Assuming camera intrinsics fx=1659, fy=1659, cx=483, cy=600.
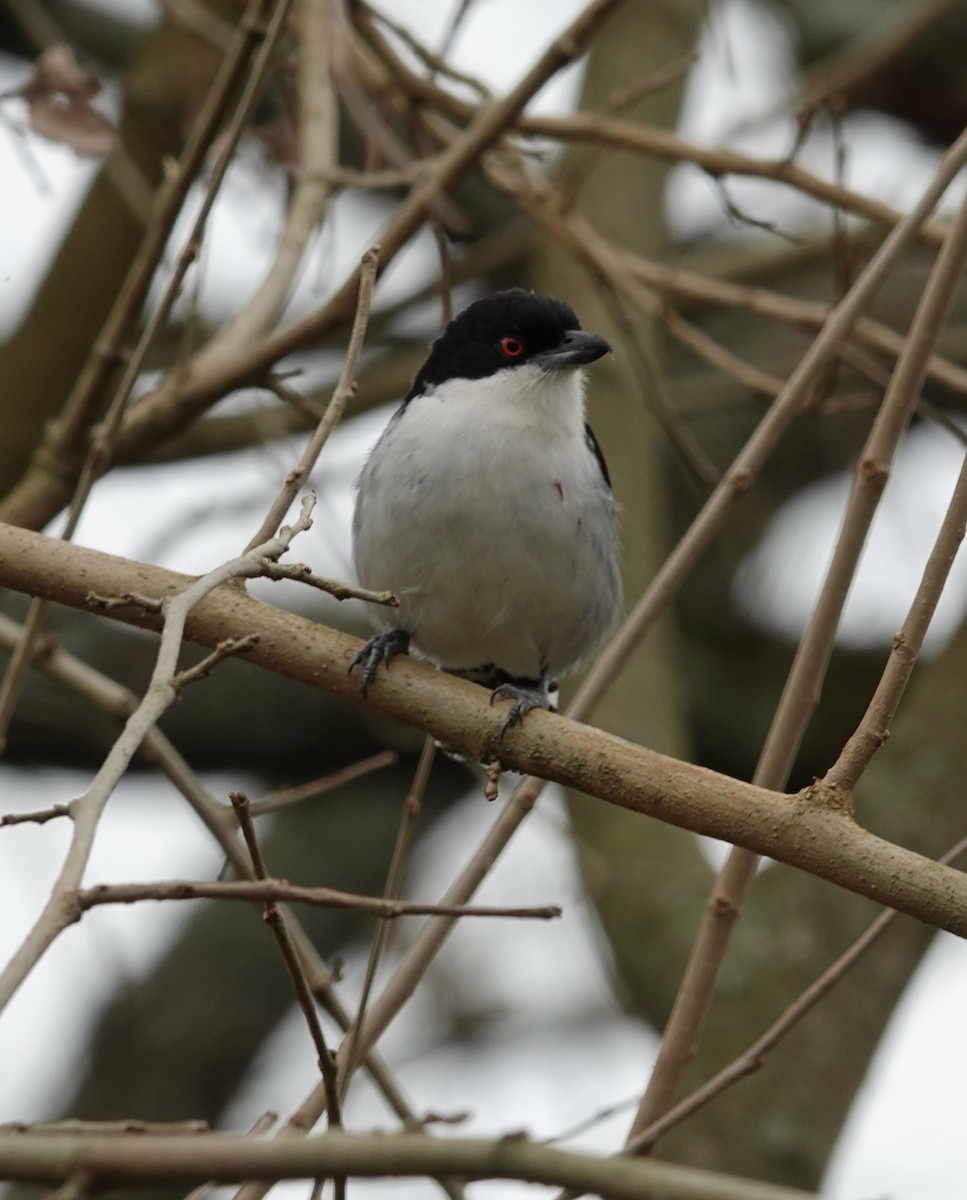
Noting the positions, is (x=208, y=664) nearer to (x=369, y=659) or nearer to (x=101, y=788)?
(x=101, y=788)

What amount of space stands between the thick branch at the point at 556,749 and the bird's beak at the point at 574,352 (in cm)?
178

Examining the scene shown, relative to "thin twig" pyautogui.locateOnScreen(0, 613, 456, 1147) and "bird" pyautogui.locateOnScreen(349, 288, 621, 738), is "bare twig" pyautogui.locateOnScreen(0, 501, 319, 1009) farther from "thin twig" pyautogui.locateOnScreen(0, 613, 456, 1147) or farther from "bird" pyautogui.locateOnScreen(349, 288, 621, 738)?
"bird" pyautogui.locateOnScreen(349, 288, 621, 738)

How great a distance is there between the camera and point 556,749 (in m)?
3.15

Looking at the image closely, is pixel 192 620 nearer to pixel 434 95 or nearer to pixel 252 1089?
pixel 434 95

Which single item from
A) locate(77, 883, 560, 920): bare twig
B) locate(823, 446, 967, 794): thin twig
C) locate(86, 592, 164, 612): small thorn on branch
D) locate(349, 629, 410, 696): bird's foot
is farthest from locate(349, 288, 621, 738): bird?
locate(77, 883, 560, 920): bare twig

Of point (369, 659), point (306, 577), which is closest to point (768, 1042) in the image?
point (369, 659)

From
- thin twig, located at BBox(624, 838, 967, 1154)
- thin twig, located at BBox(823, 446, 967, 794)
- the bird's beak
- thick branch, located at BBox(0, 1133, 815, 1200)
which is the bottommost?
thick branch, located at BBox(0, 1133, 815, 1200)

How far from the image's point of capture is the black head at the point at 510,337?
5.07m

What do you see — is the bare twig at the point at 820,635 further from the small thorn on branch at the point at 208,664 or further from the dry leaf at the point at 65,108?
the dry leaf at the point at 65,108

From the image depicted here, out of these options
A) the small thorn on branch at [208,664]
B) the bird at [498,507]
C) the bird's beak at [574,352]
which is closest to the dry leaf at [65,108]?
the bird at [498,507]

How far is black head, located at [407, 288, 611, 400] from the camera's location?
5.07 meters

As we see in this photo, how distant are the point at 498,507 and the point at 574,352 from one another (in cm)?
64

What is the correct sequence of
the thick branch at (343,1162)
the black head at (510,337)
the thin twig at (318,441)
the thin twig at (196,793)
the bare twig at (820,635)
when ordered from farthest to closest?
the black head at (510,337)
the thin twig at (196,793)
the bare twig at (820,635)
the thin twig at (318,441)
the thick branch at (343,1162)

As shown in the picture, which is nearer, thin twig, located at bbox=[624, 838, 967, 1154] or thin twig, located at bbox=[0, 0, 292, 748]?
thin twig, located at bbox=[624, 838, 967, 1154]
